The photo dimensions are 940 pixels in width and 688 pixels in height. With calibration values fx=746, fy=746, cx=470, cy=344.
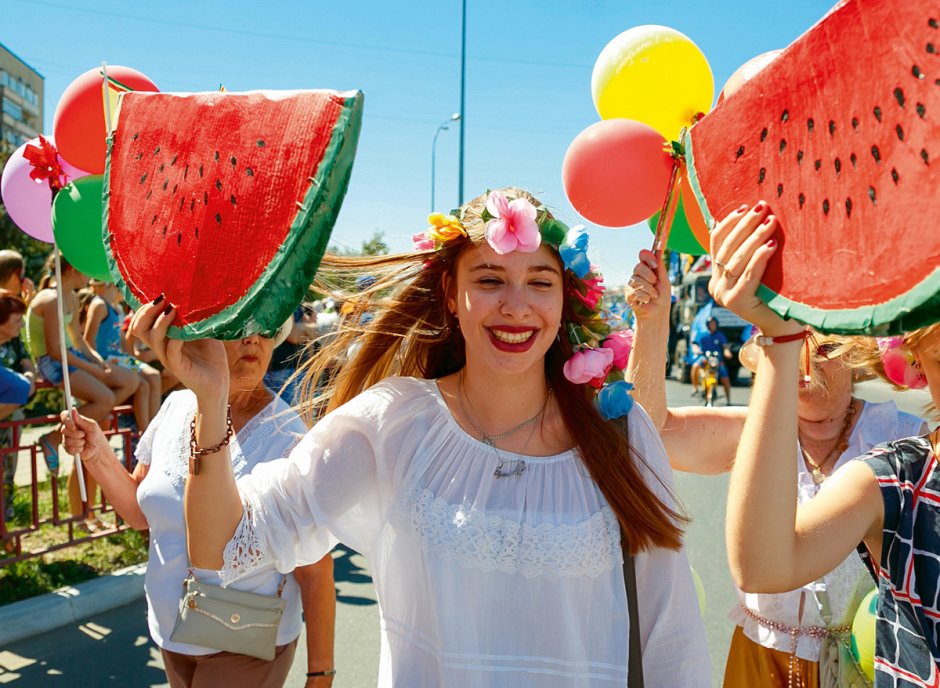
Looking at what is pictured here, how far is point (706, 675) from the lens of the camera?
182 centimetres

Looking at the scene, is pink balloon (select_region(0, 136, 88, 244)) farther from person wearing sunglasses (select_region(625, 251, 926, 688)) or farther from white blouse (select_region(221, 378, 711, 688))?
person wearing sunglasses (select_region(625, 251, 926, 688))

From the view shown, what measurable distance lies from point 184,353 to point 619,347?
1.23m

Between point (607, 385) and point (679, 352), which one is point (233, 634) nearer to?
point (607, 385)

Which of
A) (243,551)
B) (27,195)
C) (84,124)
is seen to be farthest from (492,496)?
(27,195)

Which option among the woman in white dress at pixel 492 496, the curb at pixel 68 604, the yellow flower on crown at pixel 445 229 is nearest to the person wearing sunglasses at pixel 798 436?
the woman in white dress at pixel 492 496

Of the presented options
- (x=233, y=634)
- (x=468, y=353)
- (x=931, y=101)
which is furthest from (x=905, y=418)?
(x=233, y=634)

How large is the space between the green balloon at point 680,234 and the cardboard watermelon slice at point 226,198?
1.52 metres

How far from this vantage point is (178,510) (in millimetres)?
2414

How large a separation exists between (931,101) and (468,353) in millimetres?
1345

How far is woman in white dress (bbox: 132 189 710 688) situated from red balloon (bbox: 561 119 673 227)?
25 cm

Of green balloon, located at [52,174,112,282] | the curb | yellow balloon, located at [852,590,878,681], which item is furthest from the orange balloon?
the curb

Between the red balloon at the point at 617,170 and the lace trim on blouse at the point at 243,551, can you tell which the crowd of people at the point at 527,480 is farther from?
the red balloon at the point at 617,170

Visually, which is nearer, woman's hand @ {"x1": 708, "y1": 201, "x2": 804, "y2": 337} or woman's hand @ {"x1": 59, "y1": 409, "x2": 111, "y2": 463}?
woman's hand @ {"x1": 708, "y1": 201, "x2": 804, "y2": 337}

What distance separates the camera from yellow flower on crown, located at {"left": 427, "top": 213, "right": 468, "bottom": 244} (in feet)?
7.00
